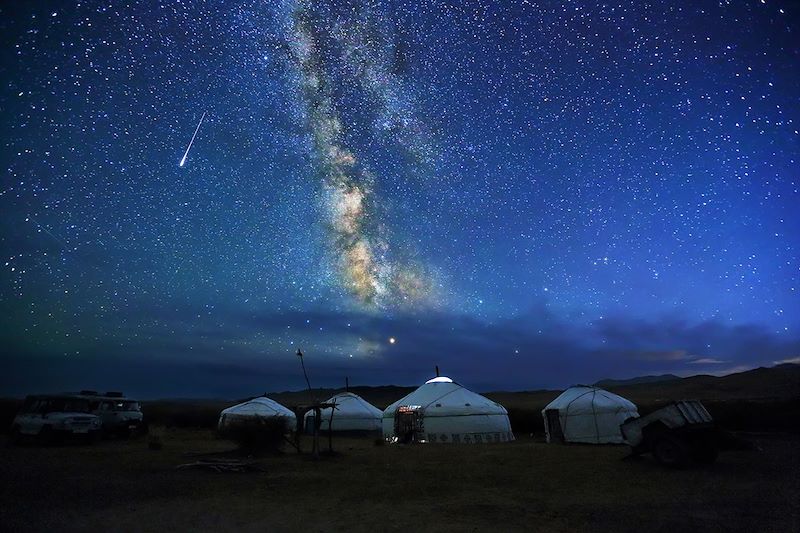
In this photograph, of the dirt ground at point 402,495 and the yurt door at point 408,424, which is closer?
the dirt ground at point 402,495

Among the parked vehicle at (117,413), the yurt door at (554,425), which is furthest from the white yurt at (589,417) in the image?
the parked vehicle at (117,413)

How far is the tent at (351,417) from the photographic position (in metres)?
37.9

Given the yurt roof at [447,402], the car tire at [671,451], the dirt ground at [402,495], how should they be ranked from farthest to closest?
the yurt roof at [447,402] → the car tire at [671,451] → the dirt ground at [402,495]

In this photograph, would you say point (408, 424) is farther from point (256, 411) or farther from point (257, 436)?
point (257, 436)

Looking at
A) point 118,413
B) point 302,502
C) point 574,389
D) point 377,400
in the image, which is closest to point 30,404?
point 118,413

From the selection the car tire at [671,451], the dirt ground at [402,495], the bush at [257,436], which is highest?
the bush at [257,436]

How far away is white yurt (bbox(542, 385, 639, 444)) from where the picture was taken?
27172 mm

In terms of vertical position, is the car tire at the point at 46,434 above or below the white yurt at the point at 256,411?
below

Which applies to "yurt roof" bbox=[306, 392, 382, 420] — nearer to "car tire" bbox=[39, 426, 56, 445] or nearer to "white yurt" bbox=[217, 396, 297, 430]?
"white yurt" bbox=[217, 396, 297, 430]

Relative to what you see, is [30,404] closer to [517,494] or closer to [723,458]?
[517,494]

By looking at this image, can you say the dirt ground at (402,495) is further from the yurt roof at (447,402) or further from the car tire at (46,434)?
the yurt roof at (447,402)

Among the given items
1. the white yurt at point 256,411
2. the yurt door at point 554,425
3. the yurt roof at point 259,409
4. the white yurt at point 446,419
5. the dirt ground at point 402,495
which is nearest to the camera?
the dirt ground at point 402,495

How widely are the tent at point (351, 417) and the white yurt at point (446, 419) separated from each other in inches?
215

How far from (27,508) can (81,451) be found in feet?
42.9
